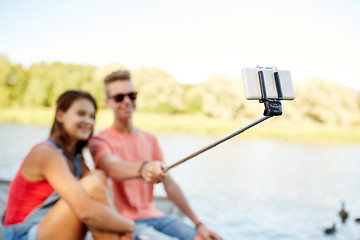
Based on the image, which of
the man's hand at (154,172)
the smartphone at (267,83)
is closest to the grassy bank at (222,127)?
the man's hand at (154,172)

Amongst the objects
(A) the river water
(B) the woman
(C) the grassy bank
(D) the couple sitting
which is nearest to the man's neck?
(D) the couple sitting

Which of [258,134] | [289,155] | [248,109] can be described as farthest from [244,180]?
[248,109]

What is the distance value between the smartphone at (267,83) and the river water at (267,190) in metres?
2.58

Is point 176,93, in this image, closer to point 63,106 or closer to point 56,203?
point 63,106

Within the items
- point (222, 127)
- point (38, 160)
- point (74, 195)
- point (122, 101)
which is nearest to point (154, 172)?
point (74, 195)

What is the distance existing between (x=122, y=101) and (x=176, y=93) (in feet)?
70.6

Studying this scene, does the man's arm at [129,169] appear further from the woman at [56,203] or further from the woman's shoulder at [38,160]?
the woman's shoulder at [38,160]

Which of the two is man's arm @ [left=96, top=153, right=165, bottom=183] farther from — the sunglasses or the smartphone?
the smartphone

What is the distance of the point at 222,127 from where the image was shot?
619 inches

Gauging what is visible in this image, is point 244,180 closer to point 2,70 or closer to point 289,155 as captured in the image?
point 289,155

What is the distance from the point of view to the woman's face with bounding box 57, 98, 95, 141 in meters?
1.71

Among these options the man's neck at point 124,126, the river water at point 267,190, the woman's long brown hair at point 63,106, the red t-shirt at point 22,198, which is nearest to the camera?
the red t-shirt at point 22,198

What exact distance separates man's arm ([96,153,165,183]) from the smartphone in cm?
64

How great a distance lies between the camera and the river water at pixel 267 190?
3939mm
